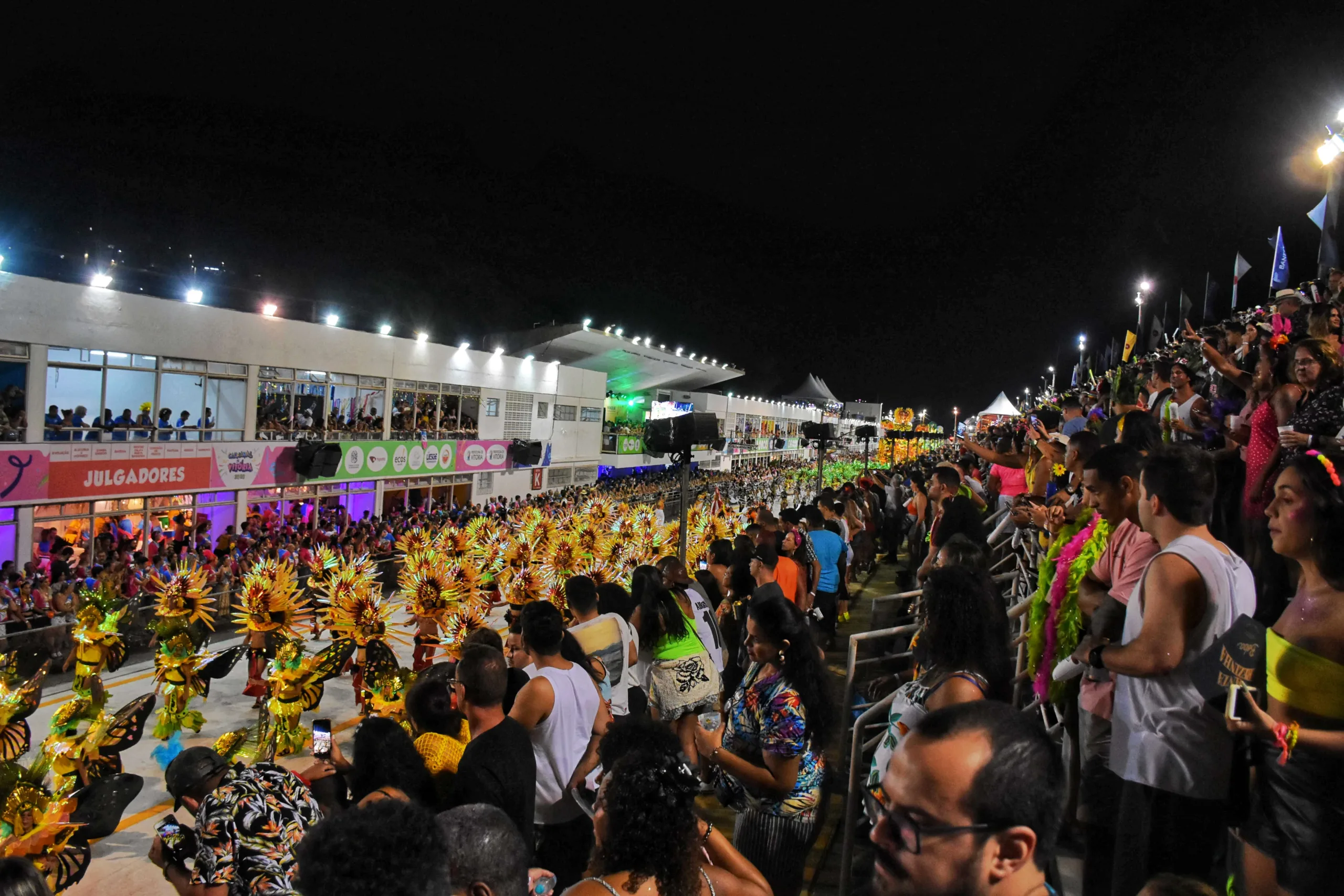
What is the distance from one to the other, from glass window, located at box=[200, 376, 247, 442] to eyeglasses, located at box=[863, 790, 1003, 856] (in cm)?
2096

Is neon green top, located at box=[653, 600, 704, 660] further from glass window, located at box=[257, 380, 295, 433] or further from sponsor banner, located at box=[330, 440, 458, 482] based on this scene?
sponsor banner, located at box=[330, 440, 458, 482]

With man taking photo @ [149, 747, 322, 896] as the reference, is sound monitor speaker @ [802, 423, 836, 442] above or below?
above

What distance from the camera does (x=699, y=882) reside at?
226 centimetres

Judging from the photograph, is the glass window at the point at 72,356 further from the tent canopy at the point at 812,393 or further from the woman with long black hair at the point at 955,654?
the tent canopy at the point at 812,393

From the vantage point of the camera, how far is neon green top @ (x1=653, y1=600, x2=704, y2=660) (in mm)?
5012

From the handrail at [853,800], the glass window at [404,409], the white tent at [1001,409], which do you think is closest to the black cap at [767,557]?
the handrail at [853,800]

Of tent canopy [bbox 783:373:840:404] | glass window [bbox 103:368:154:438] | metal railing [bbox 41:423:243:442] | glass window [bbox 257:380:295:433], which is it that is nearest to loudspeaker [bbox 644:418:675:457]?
metal railing [bbox 41:423:243:442]

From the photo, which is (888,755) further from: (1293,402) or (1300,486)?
(1293,402)

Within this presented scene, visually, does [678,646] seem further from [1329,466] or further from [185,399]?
[185,399]

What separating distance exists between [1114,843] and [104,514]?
19.1 m

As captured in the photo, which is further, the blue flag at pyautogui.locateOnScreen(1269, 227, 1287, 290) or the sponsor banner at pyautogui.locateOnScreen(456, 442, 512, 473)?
the sponsor banner at pyautogui.locateOnScreen(456, 442, 512, 473)

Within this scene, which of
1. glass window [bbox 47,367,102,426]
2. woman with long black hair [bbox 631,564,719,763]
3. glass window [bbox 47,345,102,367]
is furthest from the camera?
glass window [bbox 47,367,102,426]

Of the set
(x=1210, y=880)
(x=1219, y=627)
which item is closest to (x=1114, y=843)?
(x=1210, y=880)

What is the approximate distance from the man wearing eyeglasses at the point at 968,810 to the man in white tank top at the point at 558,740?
2.72 meters
